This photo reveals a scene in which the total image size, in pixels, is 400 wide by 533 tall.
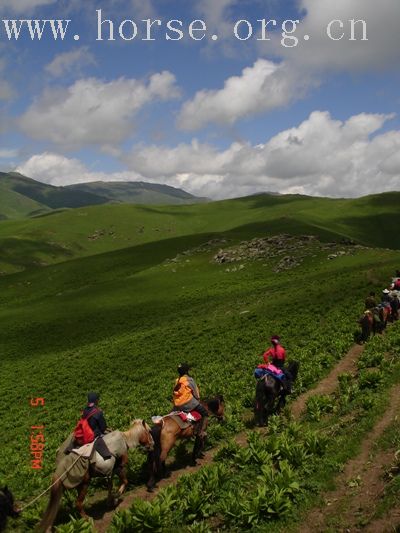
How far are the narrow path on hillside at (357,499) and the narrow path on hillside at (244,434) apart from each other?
526 cm

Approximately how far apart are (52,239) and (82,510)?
197581 millimetres

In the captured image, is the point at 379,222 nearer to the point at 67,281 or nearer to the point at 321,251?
the point at 321,251

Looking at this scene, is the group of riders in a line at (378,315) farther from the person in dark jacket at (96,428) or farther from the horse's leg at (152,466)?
the person in dark jacket at (96,428)

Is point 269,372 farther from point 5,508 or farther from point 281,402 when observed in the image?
point 5,508

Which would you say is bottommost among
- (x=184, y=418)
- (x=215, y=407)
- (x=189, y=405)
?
(x=215, y=407)

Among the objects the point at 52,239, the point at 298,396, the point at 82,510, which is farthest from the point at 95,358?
the point at 52,239

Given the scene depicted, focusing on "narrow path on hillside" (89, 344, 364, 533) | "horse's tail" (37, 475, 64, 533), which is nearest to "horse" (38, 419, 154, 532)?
"horse's tail" (37, 475, 64, 533)

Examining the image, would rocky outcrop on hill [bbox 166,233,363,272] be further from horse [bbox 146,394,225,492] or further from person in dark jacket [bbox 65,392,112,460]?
person in dark jacket [bbox 65,392,112,460]

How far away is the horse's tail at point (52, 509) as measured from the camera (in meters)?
12.6

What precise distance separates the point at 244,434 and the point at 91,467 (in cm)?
741

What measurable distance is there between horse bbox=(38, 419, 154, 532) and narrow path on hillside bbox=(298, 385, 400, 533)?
6.11 m

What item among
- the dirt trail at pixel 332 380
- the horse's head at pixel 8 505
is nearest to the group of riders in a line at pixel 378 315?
the dirt trail at pixel 332 380

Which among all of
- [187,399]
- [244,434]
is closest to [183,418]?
Answer: [187,399]

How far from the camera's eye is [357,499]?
12.0 m
